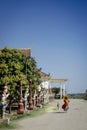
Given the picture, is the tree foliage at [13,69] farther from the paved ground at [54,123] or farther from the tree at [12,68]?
the paved ground at [54,123]

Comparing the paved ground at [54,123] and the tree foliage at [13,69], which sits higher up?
the tree foliage at [13,69]

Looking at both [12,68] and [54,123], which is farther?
[12,68]

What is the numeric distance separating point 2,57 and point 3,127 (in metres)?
20.7

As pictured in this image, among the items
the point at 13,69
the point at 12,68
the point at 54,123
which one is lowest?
the point at 54,123

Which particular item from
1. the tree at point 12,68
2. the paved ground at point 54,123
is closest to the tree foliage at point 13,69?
the tree at point 12,68

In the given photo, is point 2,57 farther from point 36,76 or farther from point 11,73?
point 36,76

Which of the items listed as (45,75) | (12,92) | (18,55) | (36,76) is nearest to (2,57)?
(18,55)

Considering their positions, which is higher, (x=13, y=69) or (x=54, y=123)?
(x=13, y=69)

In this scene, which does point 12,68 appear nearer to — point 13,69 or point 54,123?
point 13,69

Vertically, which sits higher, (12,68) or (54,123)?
(12,68)

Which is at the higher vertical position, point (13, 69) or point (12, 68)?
point (12, 68)

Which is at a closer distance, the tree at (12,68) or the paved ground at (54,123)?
the paved ground at (54,123)

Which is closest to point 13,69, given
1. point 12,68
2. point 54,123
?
point 12,68

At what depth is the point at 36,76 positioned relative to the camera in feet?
158
